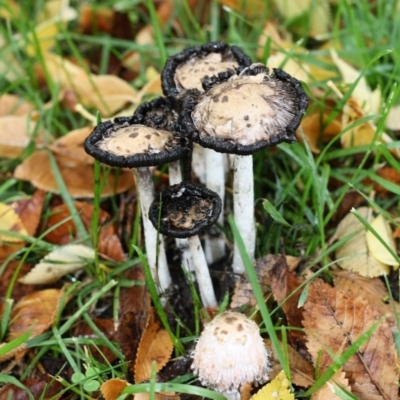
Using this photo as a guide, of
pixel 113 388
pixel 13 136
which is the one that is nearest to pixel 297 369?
pixel 113 388

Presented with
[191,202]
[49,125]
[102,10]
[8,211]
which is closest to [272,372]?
[191,202]

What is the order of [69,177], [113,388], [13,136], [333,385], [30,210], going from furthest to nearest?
[13,136] < [69,177] < [30,210] < [113,388] < [333,385]

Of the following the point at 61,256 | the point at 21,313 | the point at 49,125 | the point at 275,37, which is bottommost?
the point at 21,313

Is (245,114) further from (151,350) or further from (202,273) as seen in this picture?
(151,350)

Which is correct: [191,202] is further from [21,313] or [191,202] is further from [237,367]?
[21,313]

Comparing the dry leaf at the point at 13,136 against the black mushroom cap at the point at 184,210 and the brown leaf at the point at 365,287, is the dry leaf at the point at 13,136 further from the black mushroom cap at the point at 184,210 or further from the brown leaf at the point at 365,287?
the brown leaf at the point at 365,287

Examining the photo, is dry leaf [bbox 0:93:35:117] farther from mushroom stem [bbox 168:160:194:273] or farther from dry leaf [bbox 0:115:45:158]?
mushroom stem [bbox 168:160:194:273]

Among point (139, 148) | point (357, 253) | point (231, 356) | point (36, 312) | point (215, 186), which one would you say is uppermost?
point (139, 148)
